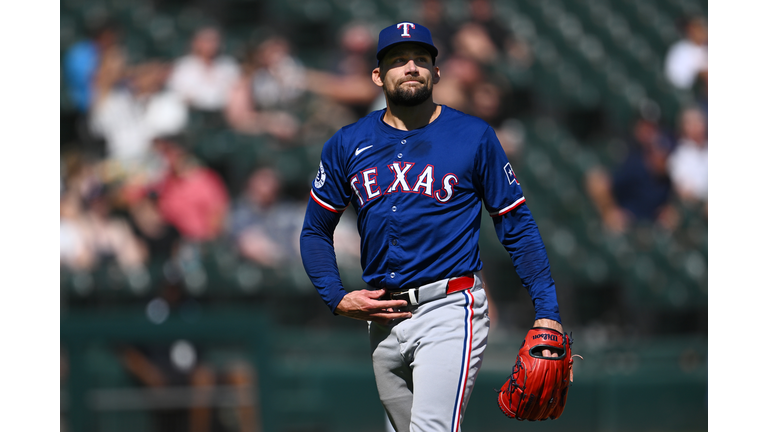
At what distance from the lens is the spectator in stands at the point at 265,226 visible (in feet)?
24.6

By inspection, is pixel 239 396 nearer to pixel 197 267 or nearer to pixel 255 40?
pixel 197 267

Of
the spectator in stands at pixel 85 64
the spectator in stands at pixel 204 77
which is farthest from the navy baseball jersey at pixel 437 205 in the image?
the spectator in stands at pixel 85 64

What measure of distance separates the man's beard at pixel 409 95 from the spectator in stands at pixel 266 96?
5088 millimetres

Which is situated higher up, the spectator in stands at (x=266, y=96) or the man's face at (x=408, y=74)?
the spectator in stands at (x=266, y=96)

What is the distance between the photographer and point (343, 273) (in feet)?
24.5

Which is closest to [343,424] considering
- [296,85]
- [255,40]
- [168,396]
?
[168,396]

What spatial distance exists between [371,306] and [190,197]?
455 centimetres

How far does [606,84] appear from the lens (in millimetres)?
9758

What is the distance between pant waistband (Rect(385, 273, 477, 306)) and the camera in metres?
3.15

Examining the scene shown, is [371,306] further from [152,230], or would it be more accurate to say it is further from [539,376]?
[152,230]

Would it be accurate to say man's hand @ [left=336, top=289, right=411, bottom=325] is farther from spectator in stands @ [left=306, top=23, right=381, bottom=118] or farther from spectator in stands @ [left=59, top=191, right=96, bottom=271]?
spectator in stands @ [left=306, top=23, right=381, bottom=118]

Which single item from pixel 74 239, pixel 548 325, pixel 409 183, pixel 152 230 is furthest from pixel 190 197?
pixel 548 325

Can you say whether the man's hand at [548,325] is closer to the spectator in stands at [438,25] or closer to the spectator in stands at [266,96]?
the spectator in stands at [266,96]

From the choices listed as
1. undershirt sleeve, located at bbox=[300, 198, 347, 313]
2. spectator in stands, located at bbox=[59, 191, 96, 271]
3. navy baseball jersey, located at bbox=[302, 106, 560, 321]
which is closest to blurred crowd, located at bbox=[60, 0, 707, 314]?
spectator in stands, located at bbox=[59, 191, 96, 271]
